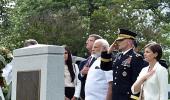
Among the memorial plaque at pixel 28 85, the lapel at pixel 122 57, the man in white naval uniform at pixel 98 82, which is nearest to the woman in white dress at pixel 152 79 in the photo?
the lapel at pixel 122 57

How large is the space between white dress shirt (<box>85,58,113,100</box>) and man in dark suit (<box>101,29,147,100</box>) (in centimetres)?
39

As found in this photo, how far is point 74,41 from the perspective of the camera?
3431cm

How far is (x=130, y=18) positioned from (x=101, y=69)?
26662 mm

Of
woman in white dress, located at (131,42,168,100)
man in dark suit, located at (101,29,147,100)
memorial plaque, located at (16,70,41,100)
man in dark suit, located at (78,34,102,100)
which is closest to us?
memorial plaque, located at (16,70,41,100)

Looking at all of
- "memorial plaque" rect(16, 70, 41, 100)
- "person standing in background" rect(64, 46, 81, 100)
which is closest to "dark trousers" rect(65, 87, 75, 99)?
"person standing in background" rect(64, 46, 81, 100)

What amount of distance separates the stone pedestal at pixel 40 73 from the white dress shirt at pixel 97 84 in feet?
6.84

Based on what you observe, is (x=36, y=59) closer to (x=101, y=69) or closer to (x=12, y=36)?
(x=101, y=69)

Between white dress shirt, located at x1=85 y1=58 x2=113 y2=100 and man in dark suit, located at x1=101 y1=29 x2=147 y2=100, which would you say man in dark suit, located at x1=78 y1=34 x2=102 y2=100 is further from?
man in dark suit, located at x1=101 y1=29 x2=147 y2=100

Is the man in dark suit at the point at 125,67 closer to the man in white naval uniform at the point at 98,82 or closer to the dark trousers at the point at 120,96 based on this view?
the dark trousers at the point at 120,96

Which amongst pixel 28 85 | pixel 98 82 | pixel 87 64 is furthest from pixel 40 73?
pixel 87 64

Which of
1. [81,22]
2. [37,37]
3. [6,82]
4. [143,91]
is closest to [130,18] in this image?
[81,22]

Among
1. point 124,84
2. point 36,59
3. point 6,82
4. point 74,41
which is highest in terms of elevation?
point 36,59

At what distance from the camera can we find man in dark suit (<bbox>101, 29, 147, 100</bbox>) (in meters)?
7.24

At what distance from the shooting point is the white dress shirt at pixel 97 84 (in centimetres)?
779
